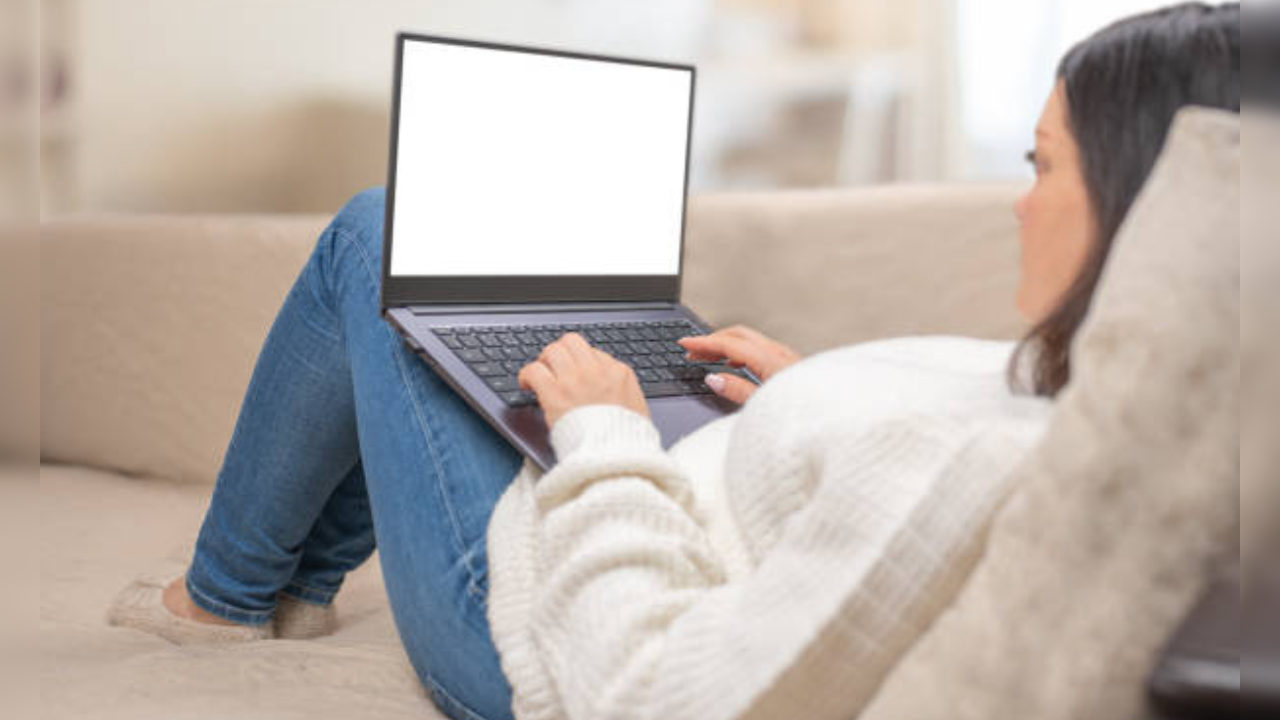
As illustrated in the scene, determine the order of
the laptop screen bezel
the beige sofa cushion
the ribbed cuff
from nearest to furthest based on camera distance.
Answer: the beige sofa cushion → the ribbed cuff → the laptop screen bezel

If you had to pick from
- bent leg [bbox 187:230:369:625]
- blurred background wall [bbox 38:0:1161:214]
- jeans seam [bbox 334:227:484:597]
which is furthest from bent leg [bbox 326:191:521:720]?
blurred background wall [bbox 38:0:1161:214]

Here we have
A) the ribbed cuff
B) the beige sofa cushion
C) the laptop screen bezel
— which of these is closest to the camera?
the beige sofa cushion

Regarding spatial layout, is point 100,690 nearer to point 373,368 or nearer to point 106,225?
point 373,368

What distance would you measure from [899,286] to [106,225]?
1038mm

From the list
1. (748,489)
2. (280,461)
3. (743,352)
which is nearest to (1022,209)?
(748,489)

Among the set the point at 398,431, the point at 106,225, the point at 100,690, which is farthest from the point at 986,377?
the point at 106,225

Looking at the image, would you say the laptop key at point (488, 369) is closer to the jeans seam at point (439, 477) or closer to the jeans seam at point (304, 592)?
the jeans seam at point (439, 477)

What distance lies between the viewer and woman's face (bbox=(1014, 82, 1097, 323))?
0.59 metres

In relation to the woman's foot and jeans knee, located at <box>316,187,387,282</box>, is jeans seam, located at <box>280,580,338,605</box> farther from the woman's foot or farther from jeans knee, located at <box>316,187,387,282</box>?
jeans knee, located at <box>316,187,387,282</box>

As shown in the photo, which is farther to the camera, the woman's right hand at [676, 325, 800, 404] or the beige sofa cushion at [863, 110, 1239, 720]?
the woman's right hand at [676, 325, 800, 404]

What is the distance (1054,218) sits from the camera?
0.60m

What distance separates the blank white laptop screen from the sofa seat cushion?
1.00ft

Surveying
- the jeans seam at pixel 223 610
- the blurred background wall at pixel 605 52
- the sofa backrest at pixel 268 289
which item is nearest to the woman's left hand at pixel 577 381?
the jeans seam at pixel 223 610

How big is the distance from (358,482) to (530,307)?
229 millimetres
